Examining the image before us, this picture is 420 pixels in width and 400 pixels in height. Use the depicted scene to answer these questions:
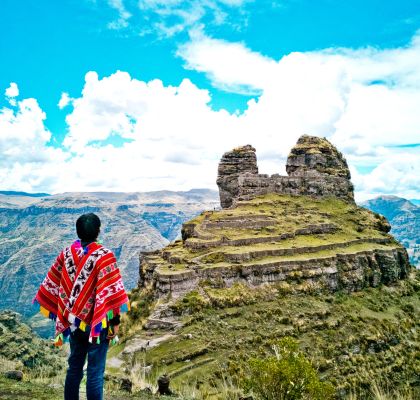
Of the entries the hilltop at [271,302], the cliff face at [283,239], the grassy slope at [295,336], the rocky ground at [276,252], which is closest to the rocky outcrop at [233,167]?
the cliff face at [283,239]

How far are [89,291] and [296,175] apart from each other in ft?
312

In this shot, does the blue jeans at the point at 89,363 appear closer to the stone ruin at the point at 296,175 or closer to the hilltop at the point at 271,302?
Answer: the hilltop at the point at 271,302

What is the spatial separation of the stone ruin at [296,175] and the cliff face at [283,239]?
0.26 metres

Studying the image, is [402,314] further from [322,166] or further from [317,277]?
[322,166]

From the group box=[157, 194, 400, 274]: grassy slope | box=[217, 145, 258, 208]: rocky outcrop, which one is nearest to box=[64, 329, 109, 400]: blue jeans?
box=[157, 194, 400, 274]: grassy slope

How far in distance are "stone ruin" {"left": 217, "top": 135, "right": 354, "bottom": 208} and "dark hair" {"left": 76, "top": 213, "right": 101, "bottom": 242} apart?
80.0 meters

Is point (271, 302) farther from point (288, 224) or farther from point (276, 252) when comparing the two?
point (288, 224)

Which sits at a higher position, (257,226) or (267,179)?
(267,179)

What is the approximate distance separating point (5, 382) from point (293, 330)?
4243 cm

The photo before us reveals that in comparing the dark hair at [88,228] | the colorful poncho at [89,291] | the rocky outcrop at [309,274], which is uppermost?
the dark hair at [88,228]

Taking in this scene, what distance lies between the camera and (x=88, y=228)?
9.73m

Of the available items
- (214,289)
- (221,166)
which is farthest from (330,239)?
(221,166)

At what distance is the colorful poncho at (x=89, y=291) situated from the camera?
9531mm

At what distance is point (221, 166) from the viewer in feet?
347
